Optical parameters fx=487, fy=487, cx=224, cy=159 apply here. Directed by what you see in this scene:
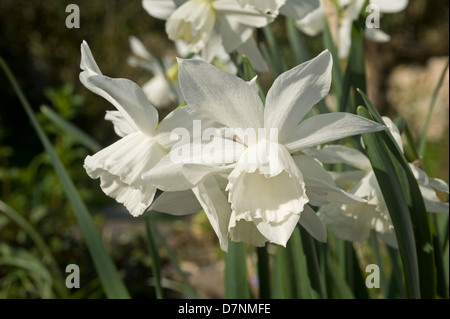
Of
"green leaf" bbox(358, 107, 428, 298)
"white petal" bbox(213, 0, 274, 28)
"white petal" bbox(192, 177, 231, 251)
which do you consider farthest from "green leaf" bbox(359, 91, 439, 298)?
"white petal" bbox(213, 0, 274, 28)

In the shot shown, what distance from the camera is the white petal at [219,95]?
0.49 metres

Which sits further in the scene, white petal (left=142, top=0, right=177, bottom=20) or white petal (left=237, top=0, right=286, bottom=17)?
white petal (left=142, top=0, right=177, bottom=20)

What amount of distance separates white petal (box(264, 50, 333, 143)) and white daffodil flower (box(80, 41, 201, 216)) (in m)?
0.10

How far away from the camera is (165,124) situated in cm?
56

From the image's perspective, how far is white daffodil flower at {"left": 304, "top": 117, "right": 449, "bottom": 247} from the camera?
675 mm

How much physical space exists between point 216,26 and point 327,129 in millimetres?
444

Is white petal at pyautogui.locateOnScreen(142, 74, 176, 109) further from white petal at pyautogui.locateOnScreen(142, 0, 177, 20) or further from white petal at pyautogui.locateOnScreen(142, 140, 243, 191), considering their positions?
white petal at pyautogui.locateOnScreen(142, 140, 243, 191)

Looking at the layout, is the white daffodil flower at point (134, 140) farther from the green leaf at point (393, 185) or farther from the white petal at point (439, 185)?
the white petal at point (439, 185)

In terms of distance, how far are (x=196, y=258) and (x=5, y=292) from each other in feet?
4.99

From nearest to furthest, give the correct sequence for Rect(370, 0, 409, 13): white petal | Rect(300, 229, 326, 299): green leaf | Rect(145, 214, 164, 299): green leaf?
Rect(300, 229, 326, 299): green leaf < Rect(145, 214, 164, 299): green leaf < Rect(370, 0, 409, 13): white petal

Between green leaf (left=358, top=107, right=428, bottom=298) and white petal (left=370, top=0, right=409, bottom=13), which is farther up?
white petal (left=370, top=0, right=409, bottom=13)

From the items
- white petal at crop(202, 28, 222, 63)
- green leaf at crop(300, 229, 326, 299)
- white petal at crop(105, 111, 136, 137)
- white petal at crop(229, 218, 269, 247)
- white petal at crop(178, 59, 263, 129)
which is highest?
white petal at crop(202, 28, 222, 63)
